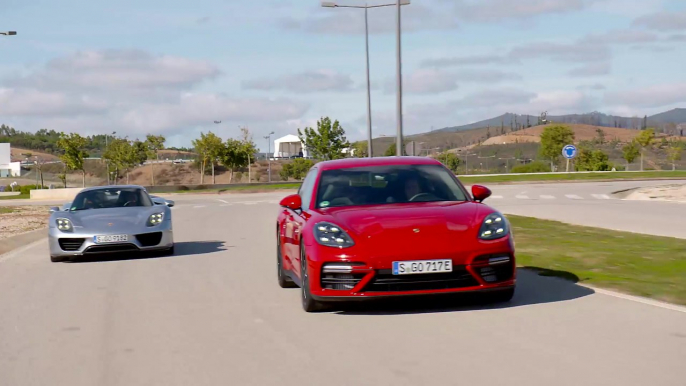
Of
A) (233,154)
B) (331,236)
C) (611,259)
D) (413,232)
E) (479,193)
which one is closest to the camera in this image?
(413,232)

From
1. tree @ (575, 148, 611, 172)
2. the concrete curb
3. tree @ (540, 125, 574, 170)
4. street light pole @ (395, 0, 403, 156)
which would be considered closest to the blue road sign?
tree @ (575, 148, 611, 172)

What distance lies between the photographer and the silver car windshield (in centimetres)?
1695

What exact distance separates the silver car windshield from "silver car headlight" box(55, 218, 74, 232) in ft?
3.54

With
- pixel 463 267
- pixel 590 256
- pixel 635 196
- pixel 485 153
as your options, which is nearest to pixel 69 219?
pixel 590 256

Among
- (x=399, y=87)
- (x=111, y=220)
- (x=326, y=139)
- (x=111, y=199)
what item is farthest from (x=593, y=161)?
(x=111, y=220)

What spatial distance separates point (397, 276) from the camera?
27.5ft

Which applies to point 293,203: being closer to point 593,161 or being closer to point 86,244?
point 86,244

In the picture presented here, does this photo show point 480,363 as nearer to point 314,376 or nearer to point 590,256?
point 314,376

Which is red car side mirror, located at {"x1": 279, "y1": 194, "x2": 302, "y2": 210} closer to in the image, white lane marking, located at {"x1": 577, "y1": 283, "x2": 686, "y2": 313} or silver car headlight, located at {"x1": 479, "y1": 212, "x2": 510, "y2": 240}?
silver car headlight, located at {"x1": 479, "y1": 212, "x2": 510, "y2": 240}

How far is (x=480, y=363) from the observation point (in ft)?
21.0

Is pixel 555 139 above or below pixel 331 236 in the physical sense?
above

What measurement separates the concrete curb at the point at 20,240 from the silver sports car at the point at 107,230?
2.81 metres

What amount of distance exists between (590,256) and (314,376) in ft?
27.1

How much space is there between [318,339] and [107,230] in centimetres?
858
